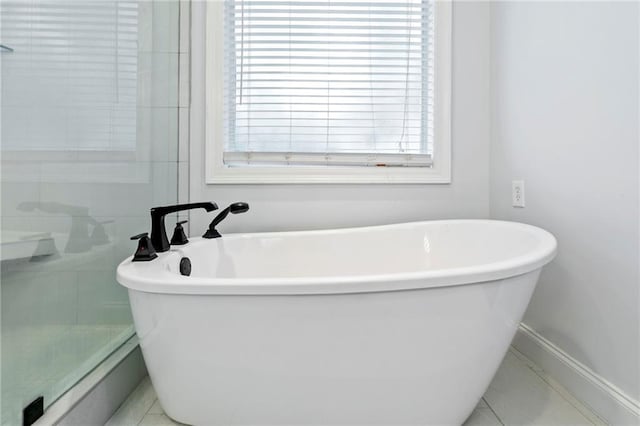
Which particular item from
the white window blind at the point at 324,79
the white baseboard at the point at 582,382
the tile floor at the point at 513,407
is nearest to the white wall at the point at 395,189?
the white window blind at the point at 324,79

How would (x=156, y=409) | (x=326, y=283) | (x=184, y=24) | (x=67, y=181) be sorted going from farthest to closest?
1. (x=184, y=24)
2. (x=156, y=409)
3. (x=67, y=181)
4. (x=326, y=283)

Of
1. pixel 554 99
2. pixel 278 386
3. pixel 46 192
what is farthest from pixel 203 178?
pixel 554 99

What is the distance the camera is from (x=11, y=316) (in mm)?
723

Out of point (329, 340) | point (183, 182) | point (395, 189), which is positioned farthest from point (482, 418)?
point (183, 182)

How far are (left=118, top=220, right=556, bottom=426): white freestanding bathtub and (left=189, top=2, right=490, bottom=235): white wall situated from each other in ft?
2.36

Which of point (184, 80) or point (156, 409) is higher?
point (184, 80)

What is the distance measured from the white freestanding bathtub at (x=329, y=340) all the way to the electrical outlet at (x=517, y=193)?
0.51 metres

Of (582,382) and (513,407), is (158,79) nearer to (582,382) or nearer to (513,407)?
(513,407)

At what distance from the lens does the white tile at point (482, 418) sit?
938mm

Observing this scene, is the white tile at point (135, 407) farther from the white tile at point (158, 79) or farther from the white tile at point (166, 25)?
the white tile at point (166, 25)

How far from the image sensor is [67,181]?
898 mm

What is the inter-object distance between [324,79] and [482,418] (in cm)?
148

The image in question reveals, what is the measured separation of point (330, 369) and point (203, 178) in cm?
112

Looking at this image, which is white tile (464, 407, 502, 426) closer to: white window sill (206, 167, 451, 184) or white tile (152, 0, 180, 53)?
white window sill (206, 167, 451, 184)
